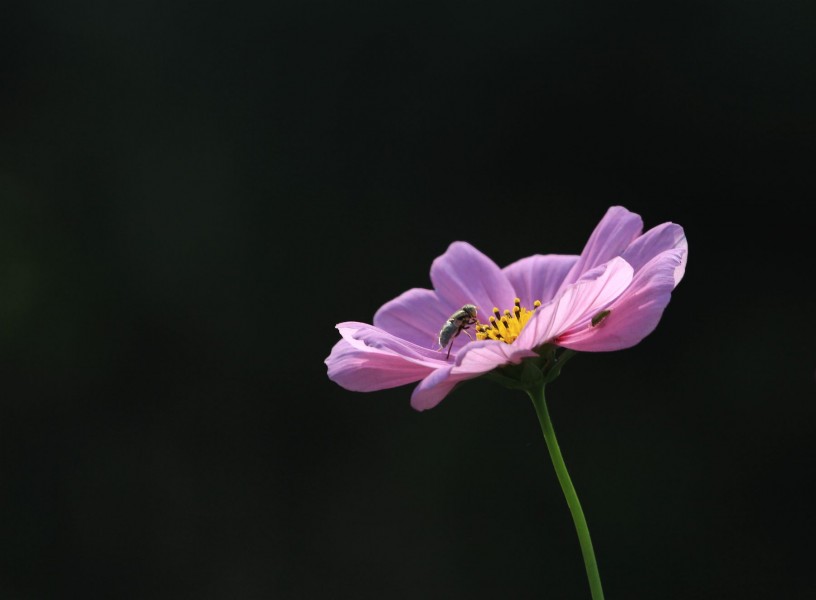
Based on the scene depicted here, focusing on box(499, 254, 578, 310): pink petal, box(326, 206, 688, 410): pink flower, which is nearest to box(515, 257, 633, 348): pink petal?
box(326, 206, 688, 410): pink flower

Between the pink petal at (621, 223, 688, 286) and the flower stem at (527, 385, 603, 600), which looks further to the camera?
the pink petal at (621, 223, 688, 286)

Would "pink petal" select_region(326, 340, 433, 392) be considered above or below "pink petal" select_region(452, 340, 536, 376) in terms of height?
above

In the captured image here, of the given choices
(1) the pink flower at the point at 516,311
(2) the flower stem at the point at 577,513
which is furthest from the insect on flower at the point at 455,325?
(2) the flower stem at the point at 577,513

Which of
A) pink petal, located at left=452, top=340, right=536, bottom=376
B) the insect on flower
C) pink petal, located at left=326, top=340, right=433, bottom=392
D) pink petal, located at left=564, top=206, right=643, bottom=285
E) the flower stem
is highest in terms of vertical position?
pink petal, located at left=564, top=206, right=643, bottom=285

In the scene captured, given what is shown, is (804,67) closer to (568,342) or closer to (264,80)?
(264,80)

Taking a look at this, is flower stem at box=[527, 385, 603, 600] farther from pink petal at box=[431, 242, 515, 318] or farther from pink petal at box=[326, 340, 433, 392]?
pink petal at box=[431, 242, 515, 318]

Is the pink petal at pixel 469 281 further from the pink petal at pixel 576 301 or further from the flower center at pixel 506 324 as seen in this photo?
the pink petal at pixel 576 301
